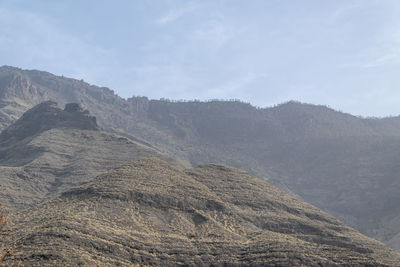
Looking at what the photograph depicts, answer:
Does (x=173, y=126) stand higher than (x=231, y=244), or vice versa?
(x=173, y=126)

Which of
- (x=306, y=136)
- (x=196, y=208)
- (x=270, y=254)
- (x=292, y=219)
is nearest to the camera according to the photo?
(x=270, y=254)

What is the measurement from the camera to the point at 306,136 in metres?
184

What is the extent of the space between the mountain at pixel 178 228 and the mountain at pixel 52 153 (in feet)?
69.6

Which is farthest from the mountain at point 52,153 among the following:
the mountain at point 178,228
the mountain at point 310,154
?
the mountain at point 310,154

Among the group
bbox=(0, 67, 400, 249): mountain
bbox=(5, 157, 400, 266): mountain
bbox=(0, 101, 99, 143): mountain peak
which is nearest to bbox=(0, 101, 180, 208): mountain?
bbox=(0, 101, 99, 143): mountain peak

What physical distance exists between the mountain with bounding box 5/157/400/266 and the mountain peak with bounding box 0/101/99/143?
51.5m

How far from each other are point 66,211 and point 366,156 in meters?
127

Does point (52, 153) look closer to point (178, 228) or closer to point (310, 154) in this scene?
point (178, 228)

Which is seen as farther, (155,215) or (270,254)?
(155,215)

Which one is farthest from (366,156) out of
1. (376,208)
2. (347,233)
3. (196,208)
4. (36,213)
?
(36,213)

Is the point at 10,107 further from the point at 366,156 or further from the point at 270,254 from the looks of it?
the point at 270,254

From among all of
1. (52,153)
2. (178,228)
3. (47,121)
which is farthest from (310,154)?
(178,228)

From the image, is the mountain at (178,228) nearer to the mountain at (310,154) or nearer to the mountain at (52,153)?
the mountain at (52,153)

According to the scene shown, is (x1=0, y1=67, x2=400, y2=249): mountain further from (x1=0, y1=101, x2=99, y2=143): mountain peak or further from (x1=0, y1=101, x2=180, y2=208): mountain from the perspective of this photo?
(x1=0, y1=101, x2=180, y2=208): mountain
